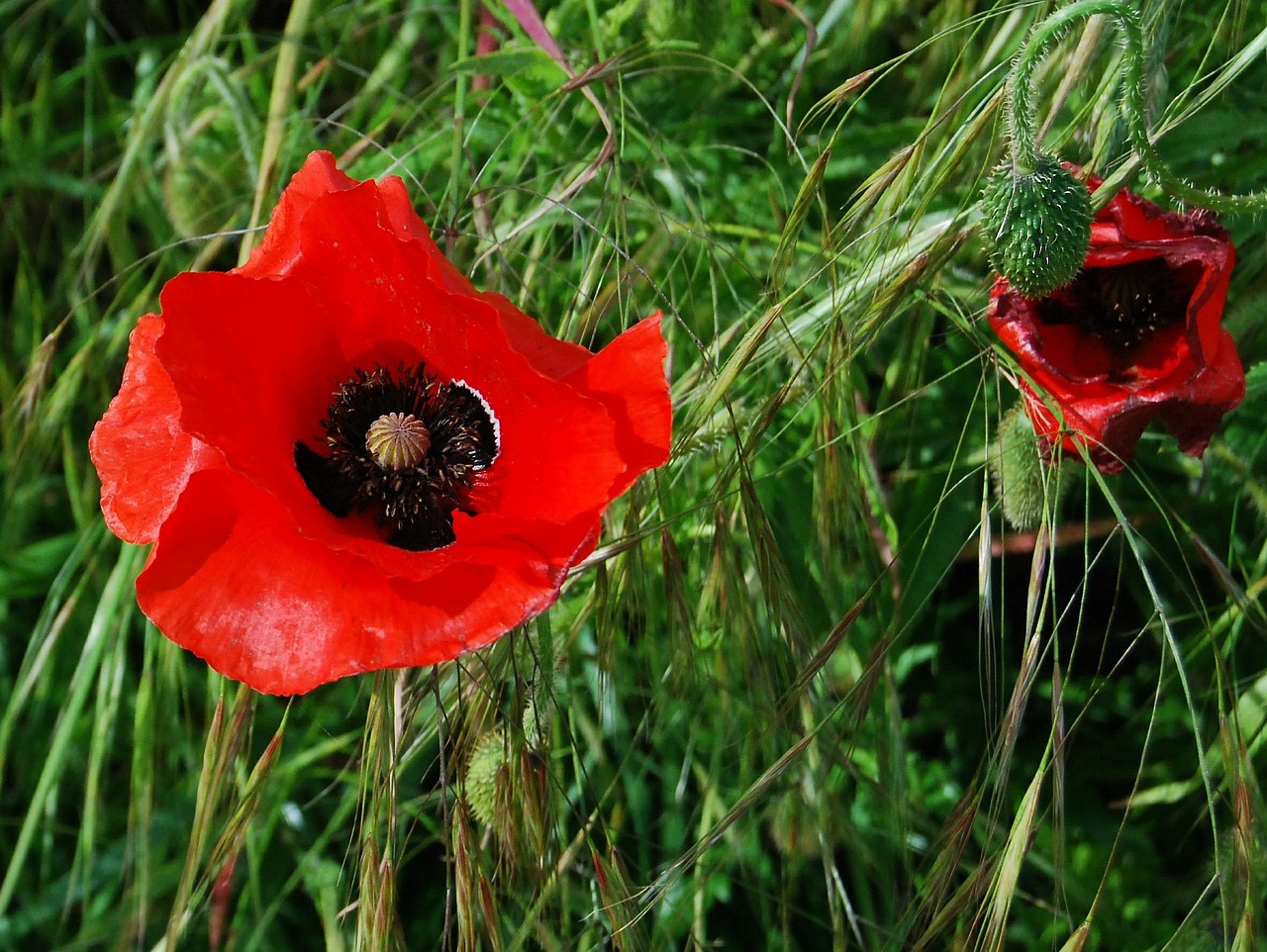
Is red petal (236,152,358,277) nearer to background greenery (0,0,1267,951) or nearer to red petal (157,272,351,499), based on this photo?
red petal (157,272,351,499)

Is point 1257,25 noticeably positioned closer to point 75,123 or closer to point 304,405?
point 304,405

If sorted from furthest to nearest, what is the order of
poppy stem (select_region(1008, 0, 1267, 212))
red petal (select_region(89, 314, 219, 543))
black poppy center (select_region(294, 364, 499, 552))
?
black poppy center (select_region(294, 364, 499, 552)) → red petal (select_region(89, 314, 219, 543)) → poppy stem (select_region(1008, 0, 1267, 212))

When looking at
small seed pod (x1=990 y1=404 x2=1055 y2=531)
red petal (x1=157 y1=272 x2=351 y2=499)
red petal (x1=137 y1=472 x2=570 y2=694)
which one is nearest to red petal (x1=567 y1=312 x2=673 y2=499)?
red petal (x1=137 y1=472 x2=570 y2=694)

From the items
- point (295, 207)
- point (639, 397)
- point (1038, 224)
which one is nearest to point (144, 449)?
point (295, 207)

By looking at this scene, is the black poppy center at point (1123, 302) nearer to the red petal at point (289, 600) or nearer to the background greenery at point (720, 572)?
the background greenery at point (720, 572)

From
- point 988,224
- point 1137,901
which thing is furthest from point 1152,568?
point 988,224

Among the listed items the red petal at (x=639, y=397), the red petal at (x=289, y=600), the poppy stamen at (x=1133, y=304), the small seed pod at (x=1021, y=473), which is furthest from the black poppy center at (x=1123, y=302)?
the red petal at (x=289, y=600)

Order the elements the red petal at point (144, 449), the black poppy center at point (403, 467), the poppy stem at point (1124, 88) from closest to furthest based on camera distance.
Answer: the poppy stem at point (1124, 88) < the red petal at point (144, 449) < the black poppy center at point (403, 467)

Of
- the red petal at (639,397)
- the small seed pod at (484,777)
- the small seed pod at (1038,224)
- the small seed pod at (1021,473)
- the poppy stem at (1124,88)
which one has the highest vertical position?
the poppy stem at (1124,88)
